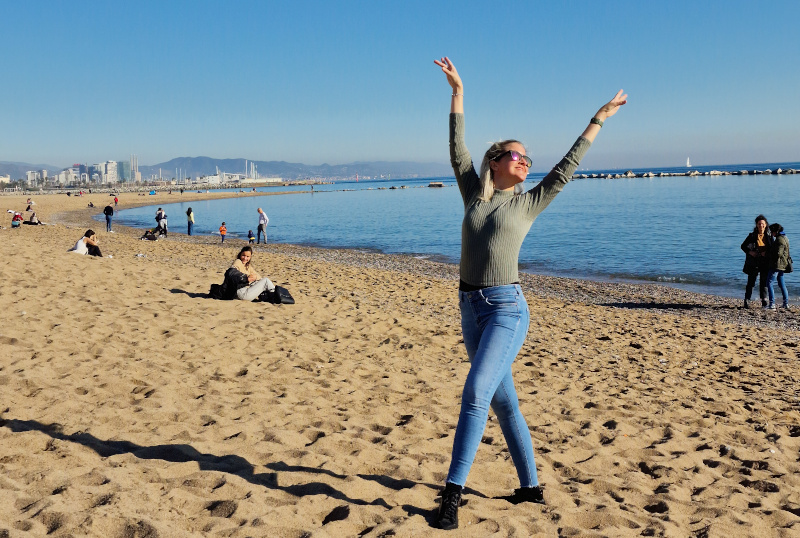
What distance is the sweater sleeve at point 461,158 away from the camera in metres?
3.18

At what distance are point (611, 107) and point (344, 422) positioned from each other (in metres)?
3.03

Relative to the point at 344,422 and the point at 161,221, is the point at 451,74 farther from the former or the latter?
the point at 161,221

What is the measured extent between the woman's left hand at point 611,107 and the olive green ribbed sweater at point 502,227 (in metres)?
0.21

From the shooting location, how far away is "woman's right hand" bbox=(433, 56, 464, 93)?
330 centimetres

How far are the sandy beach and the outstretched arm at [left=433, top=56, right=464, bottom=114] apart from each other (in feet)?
7.38

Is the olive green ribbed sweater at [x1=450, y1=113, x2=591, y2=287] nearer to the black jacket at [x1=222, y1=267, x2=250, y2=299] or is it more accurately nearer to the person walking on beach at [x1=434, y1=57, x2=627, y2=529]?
the person walking on beach at [x1=434, y1=57, x2=627, y2=529]

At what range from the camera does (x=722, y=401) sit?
5777mm

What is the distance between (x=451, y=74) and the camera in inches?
130

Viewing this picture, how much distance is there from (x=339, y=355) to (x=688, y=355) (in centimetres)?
472

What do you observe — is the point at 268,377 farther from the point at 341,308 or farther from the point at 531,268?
the point at 531,268

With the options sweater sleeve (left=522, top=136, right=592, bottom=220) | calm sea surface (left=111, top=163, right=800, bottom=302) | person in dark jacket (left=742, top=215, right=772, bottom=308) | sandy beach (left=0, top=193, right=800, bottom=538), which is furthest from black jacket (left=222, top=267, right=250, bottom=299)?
calm sea surface (left=111, top=163, right=800, bottom=302)

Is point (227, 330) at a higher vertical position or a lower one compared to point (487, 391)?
lower

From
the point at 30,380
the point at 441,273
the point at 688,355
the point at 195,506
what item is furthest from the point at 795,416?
the point at 441,273

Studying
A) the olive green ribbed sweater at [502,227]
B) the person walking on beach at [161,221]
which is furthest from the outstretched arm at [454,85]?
the person walking on beach at [161,221]
